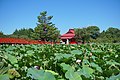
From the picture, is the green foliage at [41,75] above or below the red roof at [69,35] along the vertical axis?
below

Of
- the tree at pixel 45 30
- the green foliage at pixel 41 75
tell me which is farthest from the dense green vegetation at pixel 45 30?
the green foliage at pixel 41 75

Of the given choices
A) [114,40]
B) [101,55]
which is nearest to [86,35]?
[114,40]

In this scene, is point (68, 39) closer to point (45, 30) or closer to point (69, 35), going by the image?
point (69, 35)

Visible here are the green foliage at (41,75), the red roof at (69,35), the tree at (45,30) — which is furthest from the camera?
the red roof at (69,35)

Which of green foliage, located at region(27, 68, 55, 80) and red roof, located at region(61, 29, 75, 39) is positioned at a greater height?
red roof, located at region(61, 29, 75, 39)

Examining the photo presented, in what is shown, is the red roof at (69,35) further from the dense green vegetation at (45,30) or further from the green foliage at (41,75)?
the green foliage at (41,75)

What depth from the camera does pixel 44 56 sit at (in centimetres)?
349

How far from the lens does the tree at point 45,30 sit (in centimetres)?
6012

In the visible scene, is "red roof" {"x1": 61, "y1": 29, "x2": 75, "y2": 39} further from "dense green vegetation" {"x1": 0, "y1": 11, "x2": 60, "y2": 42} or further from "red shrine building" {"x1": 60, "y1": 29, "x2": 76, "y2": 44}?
"dense green vegetation" {"x1": 0, "y1": 11, "x2": 60, "y2": 42}

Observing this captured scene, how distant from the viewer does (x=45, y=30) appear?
6112 cm

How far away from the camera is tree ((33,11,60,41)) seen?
197 feet

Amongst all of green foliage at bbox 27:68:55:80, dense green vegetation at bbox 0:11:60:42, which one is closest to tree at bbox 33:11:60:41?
dense green vegetation at bbox 0:11:60:42

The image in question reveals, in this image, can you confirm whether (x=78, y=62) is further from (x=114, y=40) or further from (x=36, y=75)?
(x=114, y=40)

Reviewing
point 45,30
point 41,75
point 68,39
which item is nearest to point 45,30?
point 45,30
